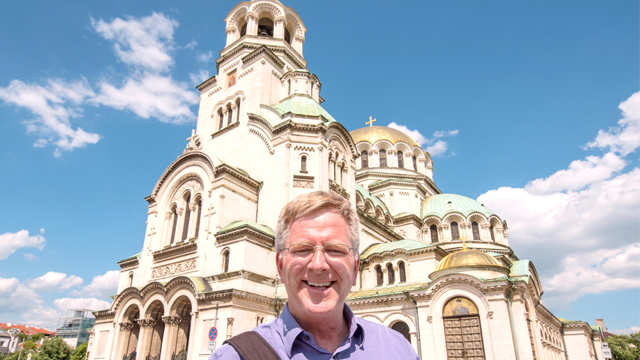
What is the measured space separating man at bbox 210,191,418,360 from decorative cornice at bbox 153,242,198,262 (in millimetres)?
22575

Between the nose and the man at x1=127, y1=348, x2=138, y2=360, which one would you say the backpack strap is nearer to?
the nose

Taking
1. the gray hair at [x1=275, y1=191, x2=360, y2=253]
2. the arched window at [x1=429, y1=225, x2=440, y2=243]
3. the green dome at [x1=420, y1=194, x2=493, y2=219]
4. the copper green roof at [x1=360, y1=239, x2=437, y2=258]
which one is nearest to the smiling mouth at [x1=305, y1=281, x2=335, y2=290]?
the gray hair at [x1=275, y1=191, x2=360, y2=253]

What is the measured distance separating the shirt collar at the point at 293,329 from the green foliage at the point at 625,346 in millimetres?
62016

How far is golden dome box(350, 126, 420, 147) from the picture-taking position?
144 feet

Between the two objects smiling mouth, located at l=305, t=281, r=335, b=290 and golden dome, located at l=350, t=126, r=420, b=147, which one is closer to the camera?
smiling mouth, located at l=305, t=281, r=335, b=290

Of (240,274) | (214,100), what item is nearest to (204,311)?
(240,274)

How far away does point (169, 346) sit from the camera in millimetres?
21531

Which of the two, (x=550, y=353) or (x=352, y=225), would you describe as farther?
(x=550, y=353)

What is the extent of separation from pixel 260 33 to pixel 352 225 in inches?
1451

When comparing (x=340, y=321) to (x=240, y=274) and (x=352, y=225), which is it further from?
(x=240, y=274)

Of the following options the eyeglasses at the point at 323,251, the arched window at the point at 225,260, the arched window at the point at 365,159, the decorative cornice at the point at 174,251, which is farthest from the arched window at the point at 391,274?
the eyeglasses at the point at 323,251

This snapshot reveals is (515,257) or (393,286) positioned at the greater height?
(515,257)

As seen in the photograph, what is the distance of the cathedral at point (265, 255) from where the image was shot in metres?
19.6

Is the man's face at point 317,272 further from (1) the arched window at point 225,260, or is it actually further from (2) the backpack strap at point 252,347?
(1) the arched window at point 225,260
